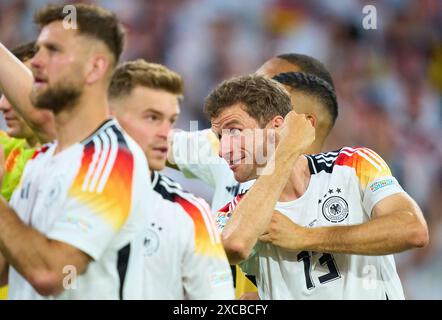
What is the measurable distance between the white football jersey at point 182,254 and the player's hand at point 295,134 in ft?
2.09

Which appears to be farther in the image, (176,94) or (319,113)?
(319,113)

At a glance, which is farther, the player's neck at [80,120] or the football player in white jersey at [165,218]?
the football player in white jersey at [165,218]

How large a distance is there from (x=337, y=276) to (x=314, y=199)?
35 centimetres

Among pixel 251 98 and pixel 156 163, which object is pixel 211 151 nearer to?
pixel 251 98

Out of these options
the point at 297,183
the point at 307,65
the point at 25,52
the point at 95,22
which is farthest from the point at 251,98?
the point at 25,52

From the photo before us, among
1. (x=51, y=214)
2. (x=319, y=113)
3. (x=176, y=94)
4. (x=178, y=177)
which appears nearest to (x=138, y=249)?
(x=51, y=214)

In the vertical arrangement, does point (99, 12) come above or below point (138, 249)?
above

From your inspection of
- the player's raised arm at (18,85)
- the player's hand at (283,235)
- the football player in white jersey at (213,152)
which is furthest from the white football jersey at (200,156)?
A: the player's raised arm at (18,85)

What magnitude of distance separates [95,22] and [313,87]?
1.71 meters

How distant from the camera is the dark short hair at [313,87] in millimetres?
4000

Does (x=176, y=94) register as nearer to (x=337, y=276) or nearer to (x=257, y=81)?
(x=257, y=81)

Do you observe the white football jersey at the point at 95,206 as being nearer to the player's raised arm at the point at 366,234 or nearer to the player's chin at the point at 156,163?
the player's chin at the point at 156,163
